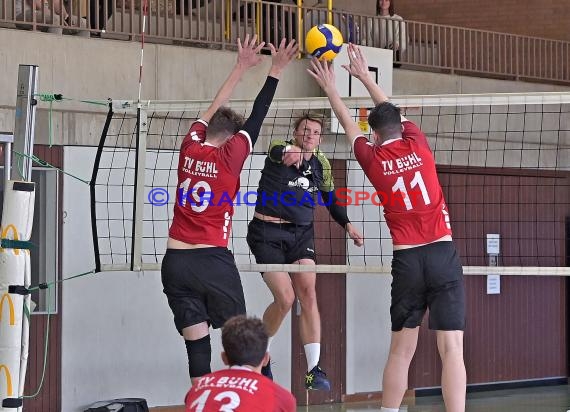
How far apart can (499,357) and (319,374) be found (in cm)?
719

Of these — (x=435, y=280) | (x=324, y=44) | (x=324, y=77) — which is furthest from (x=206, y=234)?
(x=324, y=44)

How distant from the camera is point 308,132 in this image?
27.6ft

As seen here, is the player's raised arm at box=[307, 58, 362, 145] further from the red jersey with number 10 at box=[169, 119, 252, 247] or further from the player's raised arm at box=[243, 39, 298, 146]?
the red jersey with number 10 at box=[169, 119, 252, 247]

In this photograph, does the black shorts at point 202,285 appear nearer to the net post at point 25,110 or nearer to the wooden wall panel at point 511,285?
the net post at point 25,110

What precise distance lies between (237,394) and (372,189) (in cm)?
911

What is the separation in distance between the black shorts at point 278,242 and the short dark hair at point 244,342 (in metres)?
3.78

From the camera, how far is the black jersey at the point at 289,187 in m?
8.60

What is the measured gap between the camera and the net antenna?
8672 millimetres

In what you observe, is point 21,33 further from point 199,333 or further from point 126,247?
point 199,333

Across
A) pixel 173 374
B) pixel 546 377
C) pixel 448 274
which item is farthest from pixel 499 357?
pixel 448 274

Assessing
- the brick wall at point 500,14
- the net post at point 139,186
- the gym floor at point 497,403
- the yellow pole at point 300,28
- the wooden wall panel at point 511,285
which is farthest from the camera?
the brick wall at point 500,14

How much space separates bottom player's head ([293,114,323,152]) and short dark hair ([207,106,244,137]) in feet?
4.35

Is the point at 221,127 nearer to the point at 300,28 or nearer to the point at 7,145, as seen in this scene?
the point at 7,145

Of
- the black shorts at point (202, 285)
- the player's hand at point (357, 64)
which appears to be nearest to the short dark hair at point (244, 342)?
the black shorts at point (202, 285)
